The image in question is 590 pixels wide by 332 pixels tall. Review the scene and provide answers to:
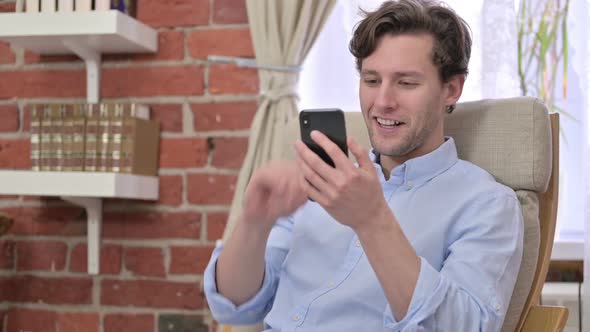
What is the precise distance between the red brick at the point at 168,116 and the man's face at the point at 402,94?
0.85m

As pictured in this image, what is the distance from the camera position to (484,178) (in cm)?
131

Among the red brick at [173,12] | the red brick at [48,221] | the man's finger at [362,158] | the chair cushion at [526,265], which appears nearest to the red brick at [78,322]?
the red brick at [48,221]

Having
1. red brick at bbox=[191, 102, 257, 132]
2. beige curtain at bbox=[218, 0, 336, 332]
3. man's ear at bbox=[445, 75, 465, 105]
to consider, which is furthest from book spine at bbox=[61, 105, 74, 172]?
man's ear at bbox=[445, 75, 465, 105]

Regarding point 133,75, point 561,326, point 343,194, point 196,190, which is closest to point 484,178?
point 561,326

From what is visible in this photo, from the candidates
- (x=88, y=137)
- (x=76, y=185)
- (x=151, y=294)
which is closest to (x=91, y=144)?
(x=88, y=137)

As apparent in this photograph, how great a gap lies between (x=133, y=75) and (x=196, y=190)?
0.37 metres

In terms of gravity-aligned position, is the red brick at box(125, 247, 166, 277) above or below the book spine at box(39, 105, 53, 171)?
below

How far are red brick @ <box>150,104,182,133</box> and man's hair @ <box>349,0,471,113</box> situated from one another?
0.83m

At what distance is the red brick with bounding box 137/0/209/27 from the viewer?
2.08m

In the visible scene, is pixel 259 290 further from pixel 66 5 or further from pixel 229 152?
pixel 66 5

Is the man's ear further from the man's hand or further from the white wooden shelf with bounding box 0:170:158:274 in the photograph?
the white wooden shelf with bounding box 0:170:158:274

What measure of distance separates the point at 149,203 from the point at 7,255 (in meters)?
0.45

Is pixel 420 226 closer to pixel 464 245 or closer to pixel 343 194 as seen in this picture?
pixel 464 245

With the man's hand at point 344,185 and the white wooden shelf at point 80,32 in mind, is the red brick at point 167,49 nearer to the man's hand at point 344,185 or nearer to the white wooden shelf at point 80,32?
the white wooden shelf at point 80,32
